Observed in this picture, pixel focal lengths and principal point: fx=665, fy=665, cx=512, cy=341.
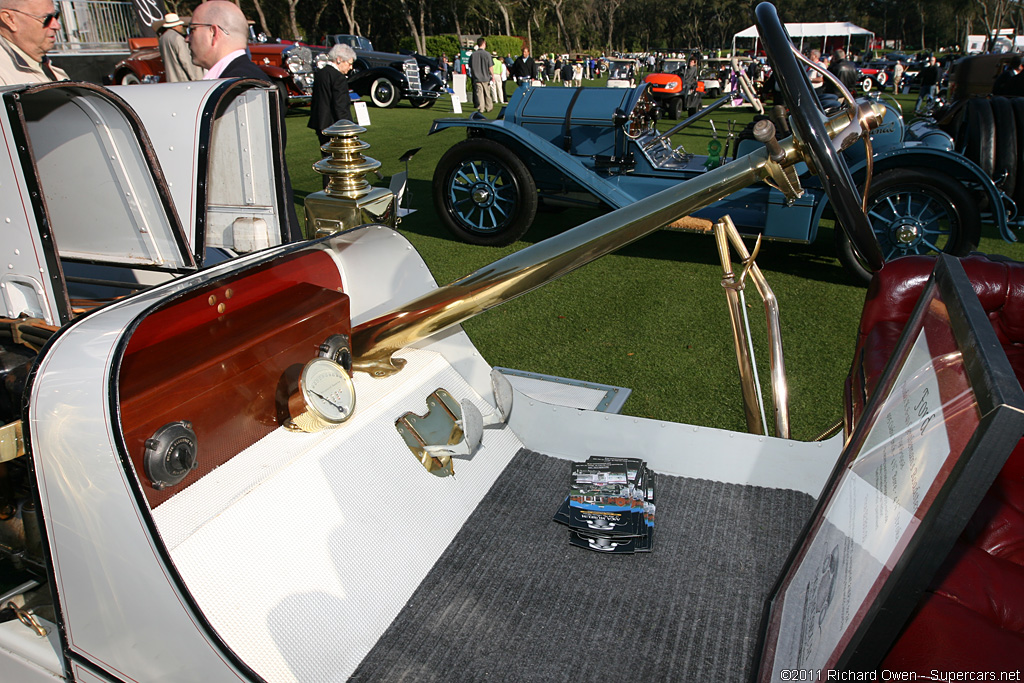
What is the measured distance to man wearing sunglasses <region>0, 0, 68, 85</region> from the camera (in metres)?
2.85

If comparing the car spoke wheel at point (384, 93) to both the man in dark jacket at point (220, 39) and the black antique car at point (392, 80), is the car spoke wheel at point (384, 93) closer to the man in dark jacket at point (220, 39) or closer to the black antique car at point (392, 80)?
the black antique car at point (392, 80)

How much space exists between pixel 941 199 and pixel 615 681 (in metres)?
4.53

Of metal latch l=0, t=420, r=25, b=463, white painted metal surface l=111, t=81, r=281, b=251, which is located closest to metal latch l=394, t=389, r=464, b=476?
metal latch l=0, t=420, r=25, b=463

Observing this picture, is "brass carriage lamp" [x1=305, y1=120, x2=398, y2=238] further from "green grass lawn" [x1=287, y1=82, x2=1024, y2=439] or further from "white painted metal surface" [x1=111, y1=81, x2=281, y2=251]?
"green grass lawn" [x1=287, y1=82, x2=1024, y2=439]

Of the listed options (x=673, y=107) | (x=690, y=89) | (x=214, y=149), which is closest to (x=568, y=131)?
(x=214, y=149)

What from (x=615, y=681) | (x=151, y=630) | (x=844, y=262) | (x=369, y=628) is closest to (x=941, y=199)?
(x=844, y=262)

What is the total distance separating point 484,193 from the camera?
5926 mm

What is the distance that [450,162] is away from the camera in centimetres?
595

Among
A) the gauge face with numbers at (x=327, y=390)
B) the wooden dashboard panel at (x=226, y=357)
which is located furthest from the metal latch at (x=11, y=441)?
the gauge face with numbers at (x=327, y=390)

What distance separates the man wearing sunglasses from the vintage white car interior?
3.06 ft

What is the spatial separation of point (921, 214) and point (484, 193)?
11.2 ft

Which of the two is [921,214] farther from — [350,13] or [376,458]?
[350,13]

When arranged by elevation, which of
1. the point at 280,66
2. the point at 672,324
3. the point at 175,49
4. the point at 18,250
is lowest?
the point at 672,324

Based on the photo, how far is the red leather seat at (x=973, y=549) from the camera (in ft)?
3.65
